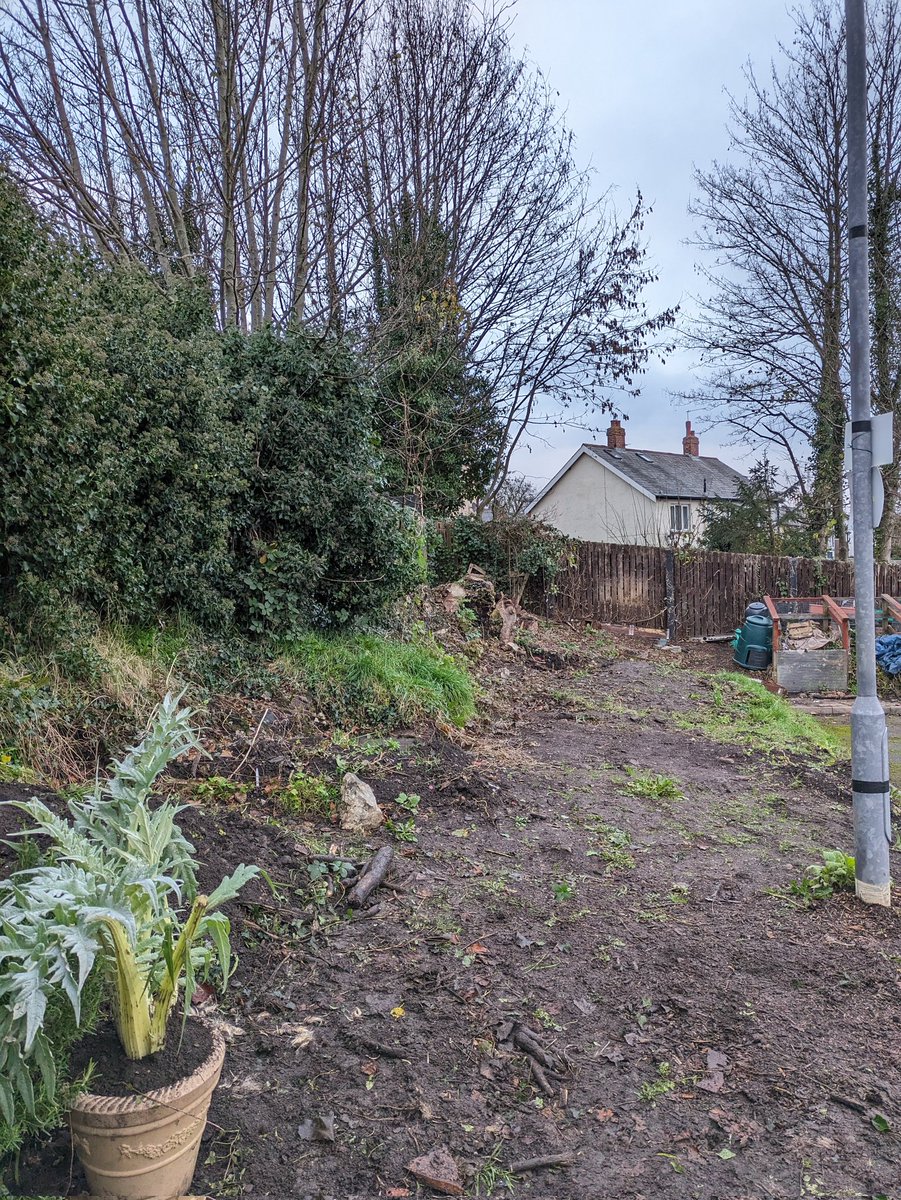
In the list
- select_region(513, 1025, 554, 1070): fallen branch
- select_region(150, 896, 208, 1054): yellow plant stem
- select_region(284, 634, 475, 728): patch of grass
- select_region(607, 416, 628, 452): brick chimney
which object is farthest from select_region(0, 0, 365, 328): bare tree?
Result: select_region(607, 416, 628, 452): brick chimney

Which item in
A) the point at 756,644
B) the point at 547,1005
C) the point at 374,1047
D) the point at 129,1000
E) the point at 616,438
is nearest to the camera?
the point at 129,1000

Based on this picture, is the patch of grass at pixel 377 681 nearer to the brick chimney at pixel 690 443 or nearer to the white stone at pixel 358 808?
the white stone at pixel 358 808

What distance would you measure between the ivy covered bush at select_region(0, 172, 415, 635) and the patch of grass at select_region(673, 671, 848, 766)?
3342 mm

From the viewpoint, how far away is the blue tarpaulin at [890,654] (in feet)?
31.4

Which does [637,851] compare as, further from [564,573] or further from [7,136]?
[564,573]

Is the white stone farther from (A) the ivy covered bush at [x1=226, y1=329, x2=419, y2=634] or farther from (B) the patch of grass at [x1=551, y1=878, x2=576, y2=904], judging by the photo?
(A) the ivy covered bush at [x1=226, y1=329, x2=419, y2=634]

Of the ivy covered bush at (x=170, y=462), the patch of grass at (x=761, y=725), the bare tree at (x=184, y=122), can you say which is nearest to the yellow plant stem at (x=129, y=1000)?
the ivy covered bush at (x=170, y=462)

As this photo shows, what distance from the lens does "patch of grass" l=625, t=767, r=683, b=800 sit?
5043mm

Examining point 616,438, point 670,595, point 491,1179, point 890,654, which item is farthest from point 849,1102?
point 616,438

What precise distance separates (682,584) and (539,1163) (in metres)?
12.7

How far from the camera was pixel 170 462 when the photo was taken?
5.21 metres

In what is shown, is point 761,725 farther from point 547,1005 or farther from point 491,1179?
point 491,1179

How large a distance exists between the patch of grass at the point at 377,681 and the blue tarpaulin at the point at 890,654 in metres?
6.19

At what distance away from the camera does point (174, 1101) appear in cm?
172
